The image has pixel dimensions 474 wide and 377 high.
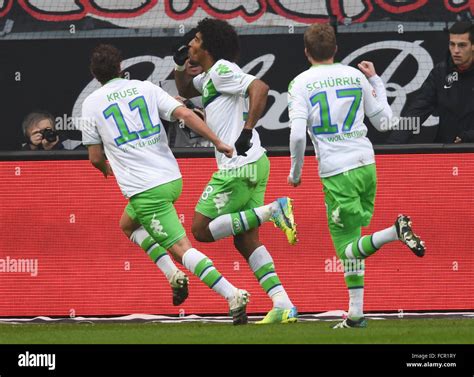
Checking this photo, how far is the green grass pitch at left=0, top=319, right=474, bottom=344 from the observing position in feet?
31.2

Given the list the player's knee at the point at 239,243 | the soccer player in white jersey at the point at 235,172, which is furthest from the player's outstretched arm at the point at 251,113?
the player's knee at the point at 239,243

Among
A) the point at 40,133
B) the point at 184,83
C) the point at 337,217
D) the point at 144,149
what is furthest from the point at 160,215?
the point at 40,133

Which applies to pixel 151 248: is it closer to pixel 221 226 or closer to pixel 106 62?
pixel 221 226

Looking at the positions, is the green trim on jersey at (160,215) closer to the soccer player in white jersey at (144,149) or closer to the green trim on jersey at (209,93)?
the soccer player in white jersey at (144,149)

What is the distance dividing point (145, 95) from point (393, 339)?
99.8 inches

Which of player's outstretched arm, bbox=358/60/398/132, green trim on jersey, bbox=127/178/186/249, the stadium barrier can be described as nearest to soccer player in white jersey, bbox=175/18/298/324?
green trim on jersey, bbox=127/178/186/249

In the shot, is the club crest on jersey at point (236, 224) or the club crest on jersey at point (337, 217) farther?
the club crest on jersey at point (236, 224)

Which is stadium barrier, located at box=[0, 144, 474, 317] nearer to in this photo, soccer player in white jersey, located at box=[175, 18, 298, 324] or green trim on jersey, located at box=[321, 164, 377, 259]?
soccer player in white jersey, located at box=[175, 18, 298, 324]

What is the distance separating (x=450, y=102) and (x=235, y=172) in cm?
247

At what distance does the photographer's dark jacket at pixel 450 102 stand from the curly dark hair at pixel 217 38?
2.23 metres

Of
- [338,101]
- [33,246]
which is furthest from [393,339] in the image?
[33,246]

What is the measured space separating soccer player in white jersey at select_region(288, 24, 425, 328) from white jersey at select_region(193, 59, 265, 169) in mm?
633

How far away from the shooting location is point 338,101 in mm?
10242

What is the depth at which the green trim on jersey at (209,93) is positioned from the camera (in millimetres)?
10922
